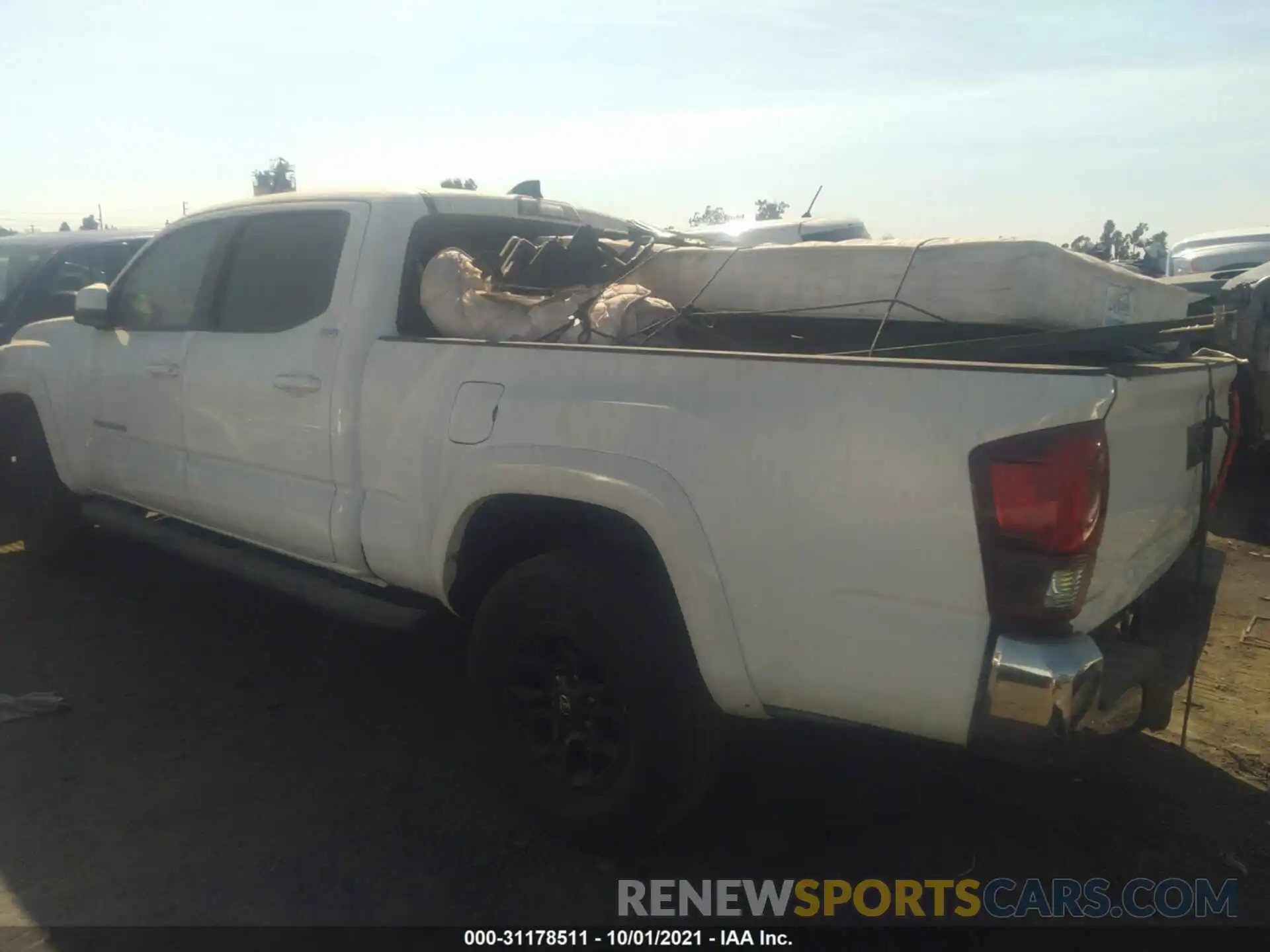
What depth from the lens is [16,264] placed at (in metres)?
7.84

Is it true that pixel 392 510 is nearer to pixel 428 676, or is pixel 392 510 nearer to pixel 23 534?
pixel 428 676

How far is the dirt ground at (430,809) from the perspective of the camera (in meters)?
2.96

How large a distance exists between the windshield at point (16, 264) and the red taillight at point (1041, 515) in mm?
7434

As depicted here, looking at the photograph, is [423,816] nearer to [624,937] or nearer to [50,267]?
[624,937]

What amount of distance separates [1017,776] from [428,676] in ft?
7.79

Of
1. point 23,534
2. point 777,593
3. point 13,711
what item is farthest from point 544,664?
point 23,534

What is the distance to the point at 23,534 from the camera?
5.93 m

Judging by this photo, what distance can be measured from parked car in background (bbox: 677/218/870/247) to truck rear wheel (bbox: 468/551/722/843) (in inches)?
242

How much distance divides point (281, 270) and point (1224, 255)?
430 inches

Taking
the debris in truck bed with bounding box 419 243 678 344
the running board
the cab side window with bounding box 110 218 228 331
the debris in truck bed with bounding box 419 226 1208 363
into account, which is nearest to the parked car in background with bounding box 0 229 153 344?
the cab side window with bounding box 110 218 228 331

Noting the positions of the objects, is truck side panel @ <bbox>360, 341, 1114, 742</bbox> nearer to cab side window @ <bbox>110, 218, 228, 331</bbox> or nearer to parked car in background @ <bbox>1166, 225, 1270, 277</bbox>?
cab side window @ <bbox>110, 218, 228, 331</bbox>

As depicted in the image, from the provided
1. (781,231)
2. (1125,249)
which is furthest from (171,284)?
(1125,249)

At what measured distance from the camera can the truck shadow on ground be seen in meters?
2.95

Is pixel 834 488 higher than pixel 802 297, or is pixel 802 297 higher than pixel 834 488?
pixel 802 297
